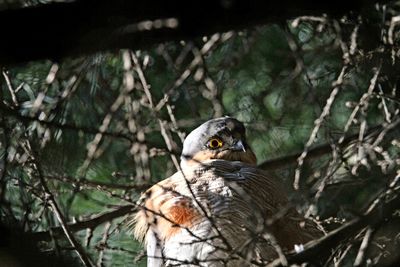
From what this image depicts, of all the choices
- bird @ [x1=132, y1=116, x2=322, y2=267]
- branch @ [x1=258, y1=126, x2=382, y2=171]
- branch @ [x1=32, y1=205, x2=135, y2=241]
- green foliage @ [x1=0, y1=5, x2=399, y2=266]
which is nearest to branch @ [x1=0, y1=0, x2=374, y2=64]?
green foliage @ [x1=0, y1=5, x2=399, y2=266]

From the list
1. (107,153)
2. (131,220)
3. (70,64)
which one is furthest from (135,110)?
(107,153)

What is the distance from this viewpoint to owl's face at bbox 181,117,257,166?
510 centimetres

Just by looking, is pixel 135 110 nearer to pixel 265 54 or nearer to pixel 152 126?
pixel 152 126

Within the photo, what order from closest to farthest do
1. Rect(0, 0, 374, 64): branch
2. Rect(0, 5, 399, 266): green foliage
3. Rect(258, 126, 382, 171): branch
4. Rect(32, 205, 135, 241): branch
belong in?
1. Rect(0, 0, 374, 64): branch
2. Rect(0, 5, 399, 266): green foliage
3. Rect(32, 205, 135, 241): branch
4. Rect(258, 126, 382, 171): branch

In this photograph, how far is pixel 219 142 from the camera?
531 cm

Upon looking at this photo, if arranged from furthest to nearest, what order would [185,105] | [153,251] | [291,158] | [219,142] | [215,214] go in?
[185,105] < [219,142] < [291,158] < [153,251] < [215,214]

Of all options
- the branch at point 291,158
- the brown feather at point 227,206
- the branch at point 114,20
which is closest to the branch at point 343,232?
the branch at point 114,20

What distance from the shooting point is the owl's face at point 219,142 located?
5.10 m

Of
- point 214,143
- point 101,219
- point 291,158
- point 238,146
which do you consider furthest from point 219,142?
point 101,219

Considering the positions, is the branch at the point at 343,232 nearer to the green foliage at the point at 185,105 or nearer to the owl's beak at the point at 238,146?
the green foliage at the point at 185,105

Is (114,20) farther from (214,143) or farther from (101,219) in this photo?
(214,143)

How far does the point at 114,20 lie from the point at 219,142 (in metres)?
2.78

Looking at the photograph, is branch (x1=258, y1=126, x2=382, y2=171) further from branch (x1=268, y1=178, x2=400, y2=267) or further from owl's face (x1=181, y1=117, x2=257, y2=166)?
branch (x1=268, y1=178, x2=400, y2=267)

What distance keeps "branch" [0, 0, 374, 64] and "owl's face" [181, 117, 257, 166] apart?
237 centimetres
